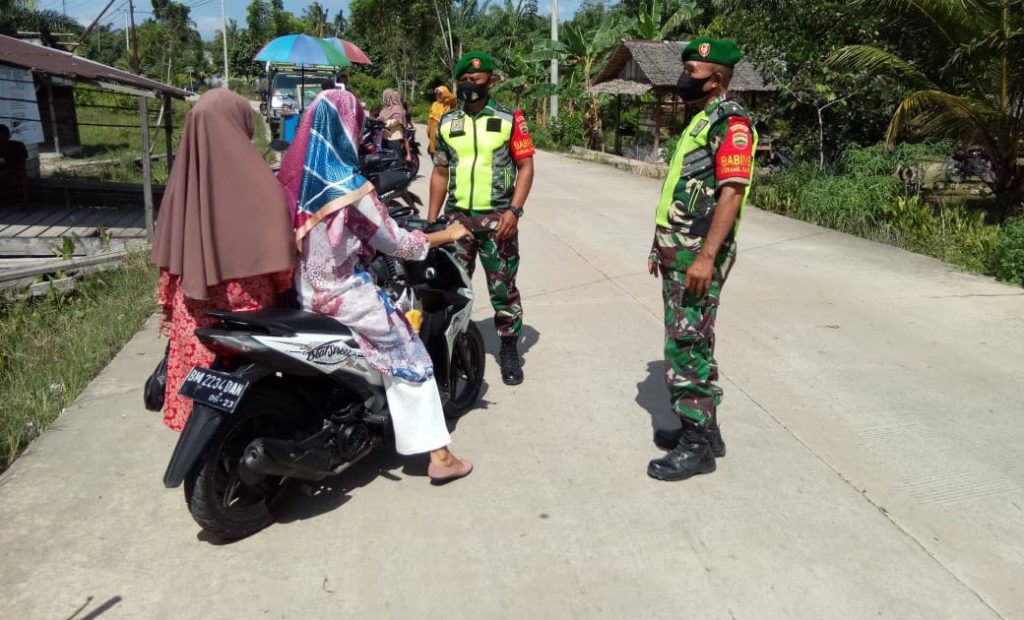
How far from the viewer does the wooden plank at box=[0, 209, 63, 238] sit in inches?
332

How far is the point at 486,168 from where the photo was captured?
14.6 feet

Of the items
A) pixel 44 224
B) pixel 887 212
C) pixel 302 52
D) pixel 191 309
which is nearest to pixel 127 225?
pixel 44 224

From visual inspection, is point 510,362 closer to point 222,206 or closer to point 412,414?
point 412,414

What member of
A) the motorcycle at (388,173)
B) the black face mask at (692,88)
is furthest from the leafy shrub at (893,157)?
the black face mask at (692,88)

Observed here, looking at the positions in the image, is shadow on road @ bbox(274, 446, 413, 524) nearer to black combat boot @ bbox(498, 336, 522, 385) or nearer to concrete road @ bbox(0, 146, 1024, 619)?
concrete road @ bbox(0, 146, 1024, 619)

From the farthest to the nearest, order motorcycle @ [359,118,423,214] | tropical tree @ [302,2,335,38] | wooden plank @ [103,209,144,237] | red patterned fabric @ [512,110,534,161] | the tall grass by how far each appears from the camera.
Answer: tropical tree @ [302,2,335,38]
wooden plank @ [103,209,144,237]
the tall grass
red patterned fabric @ [512,110,534,161]
motorcycle @ [359,118,423,214]

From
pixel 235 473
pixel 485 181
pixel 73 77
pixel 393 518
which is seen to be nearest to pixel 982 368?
pixel 485 181

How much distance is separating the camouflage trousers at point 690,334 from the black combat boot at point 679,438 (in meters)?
0.17

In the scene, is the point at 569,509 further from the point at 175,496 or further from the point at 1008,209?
the point at 1008,209

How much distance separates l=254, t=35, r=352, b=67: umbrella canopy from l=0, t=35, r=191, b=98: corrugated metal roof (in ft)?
18.8

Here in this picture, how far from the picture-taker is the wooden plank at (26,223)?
8430 mm

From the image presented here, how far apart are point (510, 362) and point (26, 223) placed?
22.5 ft

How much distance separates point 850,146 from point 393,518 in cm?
934

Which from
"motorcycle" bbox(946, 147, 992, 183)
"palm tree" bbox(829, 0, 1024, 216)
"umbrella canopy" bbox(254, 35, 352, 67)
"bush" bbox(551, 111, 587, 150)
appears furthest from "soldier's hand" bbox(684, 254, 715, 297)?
"bush" bbox(551, 111, 587, 150)
